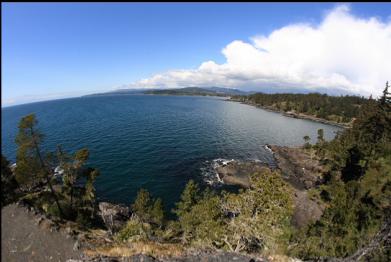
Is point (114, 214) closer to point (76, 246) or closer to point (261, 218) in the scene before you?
point (76, 246)

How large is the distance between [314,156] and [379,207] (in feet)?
176

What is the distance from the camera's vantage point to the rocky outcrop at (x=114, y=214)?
42.9m

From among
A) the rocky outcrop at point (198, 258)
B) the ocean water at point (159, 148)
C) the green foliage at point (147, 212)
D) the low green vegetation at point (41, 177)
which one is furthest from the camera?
the ocean water at point (159, 148)

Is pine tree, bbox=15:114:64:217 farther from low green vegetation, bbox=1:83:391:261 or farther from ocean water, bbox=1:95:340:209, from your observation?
ocean water, bbox=1:95:340:209

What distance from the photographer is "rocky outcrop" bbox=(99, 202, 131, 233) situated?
42.9 meters

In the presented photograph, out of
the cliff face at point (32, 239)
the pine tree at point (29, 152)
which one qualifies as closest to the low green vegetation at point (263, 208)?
the pine tree at point (29, 152)

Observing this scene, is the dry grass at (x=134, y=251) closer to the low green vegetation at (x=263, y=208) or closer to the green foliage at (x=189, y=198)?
the low green vegetation at (x=263, y=208)

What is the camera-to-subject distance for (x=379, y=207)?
3322 centimetres

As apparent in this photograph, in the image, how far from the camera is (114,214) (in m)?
46.4

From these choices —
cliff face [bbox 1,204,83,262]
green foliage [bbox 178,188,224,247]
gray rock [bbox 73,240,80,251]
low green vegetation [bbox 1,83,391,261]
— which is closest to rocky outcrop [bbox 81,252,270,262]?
low green vegetation [bbox 1,83,391,261]

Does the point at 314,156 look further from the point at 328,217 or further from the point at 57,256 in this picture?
the point at 57,256

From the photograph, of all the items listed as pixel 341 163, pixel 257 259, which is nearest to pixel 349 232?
pixel 257 259

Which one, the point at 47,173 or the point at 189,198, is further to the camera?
the point at 189,198

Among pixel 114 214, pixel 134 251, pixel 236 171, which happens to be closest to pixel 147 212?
pixel 114 214
